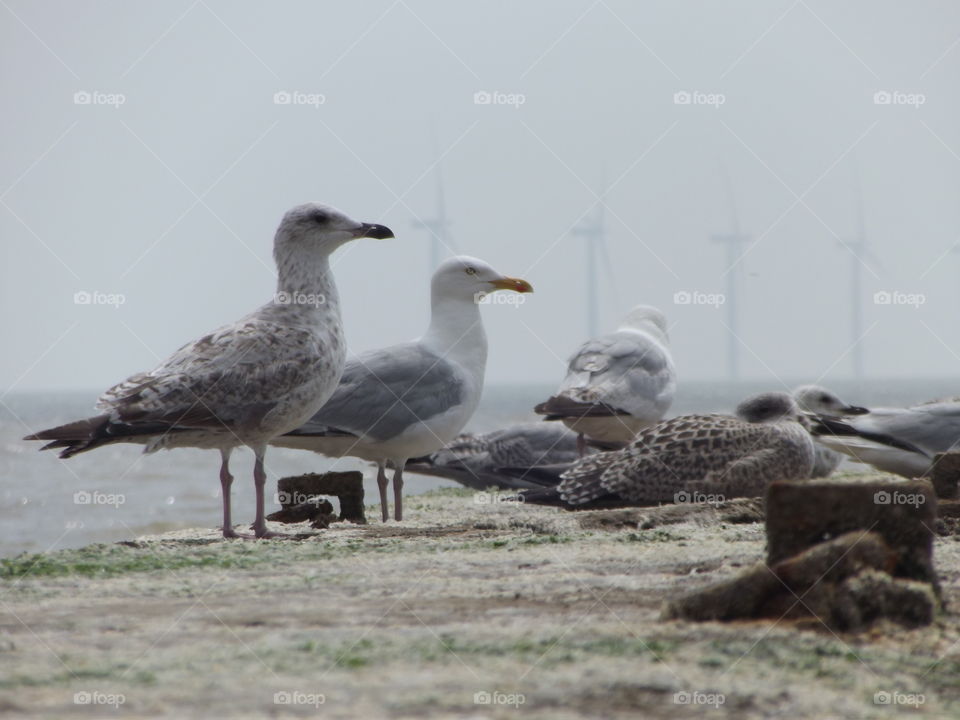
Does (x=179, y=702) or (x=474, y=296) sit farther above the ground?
(x=474, y=296)

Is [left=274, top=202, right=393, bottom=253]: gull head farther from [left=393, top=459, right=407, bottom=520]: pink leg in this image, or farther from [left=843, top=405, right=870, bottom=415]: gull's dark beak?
[left=843, top=405, right=870, bottom=415]: gull's dark beak

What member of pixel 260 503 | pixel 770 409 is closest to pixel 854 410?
pixel 770 409

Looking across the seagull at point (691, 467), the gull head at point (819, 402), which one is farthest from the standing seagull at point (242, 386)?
the gull head at point (819, 402)

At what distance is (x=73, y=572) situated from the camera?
5246 millimetres

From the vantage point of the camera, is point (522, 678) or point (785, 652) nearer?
point (522, 678)

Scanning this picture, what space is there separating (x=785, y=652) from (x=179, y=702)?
5.15 ft

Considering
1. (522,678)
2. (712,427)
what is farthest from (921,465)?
(522,678)

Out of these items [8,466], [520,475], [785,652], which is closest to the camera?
[785,652]

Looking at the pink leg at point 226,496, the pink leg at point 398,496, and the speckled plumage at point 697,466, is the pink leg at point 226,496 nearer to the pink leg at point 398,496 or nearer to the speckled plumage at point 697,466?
the pink leg at point 398,496

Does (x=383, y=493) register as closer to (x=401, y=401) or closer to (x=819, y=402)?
(x=401, y=401)

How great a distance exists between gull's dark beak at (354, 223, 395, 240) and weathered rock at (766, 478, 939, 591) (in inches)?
152

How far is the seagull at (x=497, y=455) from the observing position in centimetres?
1098

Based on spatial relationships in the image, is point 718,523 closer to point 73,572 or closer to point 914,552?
point 914,552

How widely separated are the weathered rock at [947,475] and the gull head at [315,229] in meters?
3.48
